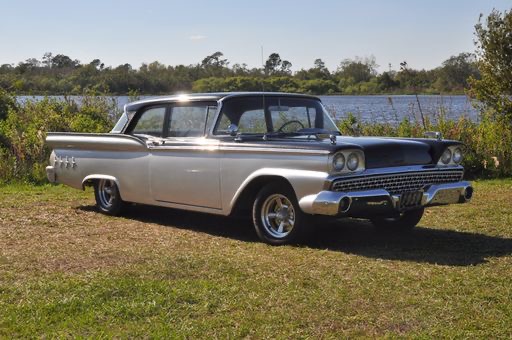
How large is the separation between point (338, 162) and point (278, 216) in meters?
0.93

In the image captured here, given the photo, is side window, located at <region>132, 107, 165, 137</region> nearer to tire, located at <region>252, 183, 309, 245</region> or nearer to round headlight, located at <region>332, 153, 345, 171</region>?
tire, located at <region>252, 183, 309, 245</region>

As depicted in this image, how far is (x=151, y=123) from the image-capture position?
841 cm

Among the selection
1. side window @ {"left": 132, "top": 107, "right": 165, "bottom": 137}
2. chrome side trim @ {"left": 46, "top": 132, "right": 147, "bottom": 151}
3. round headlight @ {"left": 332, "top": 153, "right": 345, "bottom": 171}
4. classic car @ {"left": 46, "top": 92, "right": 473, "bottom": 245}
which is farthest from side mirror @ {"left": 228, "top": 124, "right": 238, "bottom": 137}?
round headlight @ {"left": 332, "top": 153, "right": 345, "bottom": 171}

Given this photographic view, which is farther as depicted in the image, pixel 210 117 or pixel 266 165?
pixel 210 117

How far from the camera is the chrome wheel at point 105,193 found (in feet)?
29.1

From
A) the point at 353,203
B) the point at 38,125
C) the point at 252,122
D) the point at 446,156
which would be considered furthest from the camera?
the point at 38,125

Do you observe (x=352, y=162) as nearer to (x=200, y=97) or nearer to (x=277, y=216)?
(x=277, y=216)

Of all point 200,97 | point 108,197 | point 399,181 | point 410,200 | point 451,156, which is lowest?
point 108,197

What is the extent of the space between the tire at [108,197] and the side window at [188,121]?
117cm

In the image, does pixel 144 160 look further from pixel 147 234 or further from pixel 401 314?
pixel 401 314

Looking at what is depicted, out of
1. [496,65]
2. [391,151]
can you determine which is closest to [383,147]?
[391,151]

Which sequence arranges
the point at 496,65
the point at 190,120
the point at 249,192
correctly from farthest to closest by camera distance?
1. the point at 496,65
2. the point at 190,120
3. the point at 249,192

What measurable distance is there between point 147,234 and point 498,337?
4.27 m

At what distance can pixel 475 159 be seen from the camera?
12.6 meters
